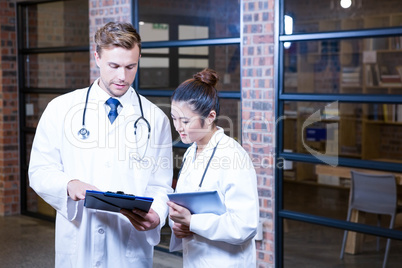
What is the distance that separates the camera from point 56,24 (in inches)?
271

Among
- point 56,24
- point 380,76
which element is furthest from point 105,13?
point 380,76

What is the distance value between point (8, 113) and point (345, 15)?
5.83 m

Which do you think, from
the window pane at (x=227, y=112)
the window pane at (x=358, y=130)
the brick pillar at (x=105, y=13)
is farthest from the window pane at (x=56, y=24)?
the window pane at (x=358, y=130)

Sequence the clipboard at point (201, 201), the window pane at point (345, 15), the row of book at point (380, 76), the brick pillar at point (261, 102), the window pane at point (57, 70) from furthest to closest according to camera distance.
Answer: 1. the window pane at point (345, 15)
2. the row of book at point (380, 76)
3. the window pane at point (57, 70)
4. the brick pillar at point (261, 102)
5. the clipboard at point (201, 201)

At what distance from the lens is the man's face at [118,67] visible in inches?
103

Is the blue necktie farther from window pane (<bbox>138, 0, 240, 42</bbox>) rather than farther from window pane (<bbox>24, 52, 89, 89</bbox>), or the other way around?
window pane (<bbox>24, 52, 89, 89</bbox>)

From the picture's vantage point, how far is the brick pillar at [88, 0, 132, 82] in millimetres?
5547

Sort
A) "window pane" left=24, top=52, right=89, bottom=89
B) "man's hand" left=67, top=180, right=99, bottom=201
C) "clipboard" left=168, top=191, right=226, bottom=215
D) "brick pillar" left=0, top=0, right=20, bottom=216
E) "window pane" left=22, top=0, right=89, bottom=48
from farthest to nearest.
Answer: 1. "brick pillar" left=0, top=0, right=20, bottom=216
2. "window pane" left=24, top=52, right=89, bottom=89
3. "window pane" left=22, top=0, right=89, bottom=48
4. "man's hand" left=67, top=180, right=99, bottom=201
5. "clipboard" left=168, top=191, right=226, bottom=215

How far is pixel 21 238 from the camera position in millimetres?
6117

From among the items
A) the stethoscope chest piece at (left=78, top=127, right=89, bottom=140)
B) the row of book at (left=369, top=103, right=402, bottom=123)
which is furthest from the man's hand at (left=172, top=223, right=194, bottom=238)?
the row of book at (left=369, top=103, right=402, bottom=123)

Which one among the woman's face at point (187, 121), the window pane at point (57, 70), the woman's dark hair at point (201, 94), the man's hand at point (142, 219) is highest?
the window pane at point (57, 70)

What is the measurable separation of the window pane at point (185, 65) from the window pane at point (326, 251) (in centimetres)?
171

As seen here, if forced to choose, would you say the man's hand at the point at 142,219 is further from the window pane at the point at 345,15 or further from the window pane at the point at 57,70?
the window pane at the point at 345,15

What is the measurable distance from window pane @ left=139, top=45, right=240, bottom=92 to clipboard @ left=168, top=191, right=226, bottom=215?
8.53ft
